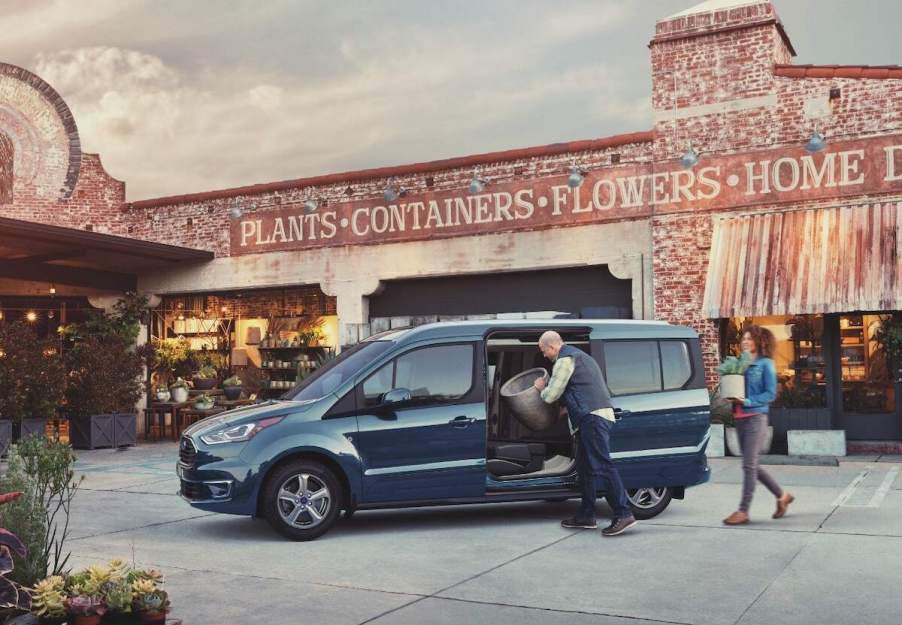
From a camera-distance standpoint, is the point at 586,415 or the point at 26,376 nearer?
the point at 586,415

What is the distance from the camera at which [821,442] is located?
15742 millimetres

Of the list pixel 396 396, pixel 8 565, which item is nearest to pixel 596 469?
pixel 396 396

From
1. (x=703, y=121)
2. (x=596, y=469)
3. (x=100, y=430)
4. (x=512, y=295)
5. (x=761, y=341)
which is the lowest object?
(x=100, y=430)

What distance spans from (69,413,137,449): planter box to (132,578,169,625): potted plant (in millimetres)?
14904

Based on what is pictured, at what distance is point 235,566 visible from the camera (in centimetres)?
787

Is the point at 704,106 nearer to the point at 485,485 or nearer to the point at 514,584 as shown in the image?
the point at 485,485

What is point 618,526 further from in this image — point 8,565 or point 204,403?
point 204,403

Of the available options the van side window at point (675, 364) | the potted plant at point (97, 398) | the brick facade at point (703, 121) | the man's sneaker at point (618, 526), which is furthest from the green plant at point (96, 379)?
the man's sneaker at point (618, 526)

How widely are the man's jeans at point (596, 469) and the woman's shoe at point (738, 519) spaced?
1068mm

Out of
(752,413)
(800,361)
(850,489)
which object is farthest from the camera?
(800,361)

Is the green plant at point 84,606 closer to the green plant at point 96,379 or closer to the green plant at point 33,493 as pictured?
the green plant at point 33,493

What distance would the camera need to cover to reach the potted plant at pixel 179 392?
21.7 m

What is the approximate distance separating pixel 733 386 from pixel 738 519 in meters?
1.26

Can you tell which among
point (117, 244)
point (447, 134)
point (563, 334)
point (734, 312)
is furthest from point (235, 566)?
point (447, 134)
